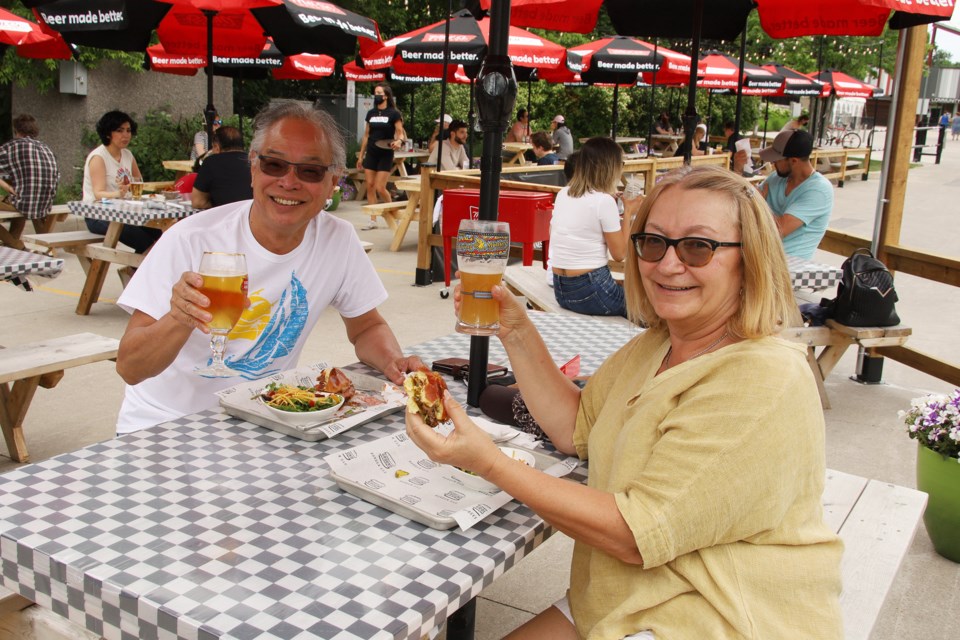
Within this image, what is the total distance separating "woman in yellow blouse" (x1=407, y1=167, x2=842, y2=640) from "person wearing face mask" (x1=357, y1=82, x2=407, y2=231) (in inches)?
491

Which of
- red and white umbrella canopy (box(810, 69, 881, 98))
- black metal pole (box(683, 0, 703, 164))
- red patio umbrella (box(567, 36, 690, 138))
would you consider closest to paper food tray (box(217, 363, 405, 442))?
black metal pole (box(683, 0, 703, 164))

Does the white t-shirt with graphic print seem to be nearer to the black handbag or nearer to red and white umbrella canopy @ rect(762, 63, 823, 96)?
the black handbag

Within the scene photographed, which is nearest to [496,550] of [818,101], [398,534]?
[398,534]

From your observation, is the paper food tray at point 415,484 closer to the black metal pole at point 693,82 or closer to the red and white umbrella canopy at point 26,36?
the black metal pole at point 693,82

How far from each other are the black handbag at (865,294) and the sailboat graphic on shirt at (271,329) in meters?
3.99

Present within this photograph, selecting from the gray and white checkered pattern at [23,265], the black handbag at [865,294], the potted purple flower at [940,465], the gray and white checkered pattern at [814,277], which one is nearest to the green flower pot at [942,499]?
the potted purple flower at [940,465]

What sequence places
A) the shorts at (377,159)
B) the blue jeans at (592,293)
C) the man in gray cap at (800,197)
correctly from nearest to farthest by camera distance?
the blue jeans at (592,293), the man in gray cap at (800,197), the shorts at (377,159)

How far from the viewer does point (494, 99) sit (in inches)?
87.3

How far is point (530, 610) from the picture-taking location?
3.38 meters

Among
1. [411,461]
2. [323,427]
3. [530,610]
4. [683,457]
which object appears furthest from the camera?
[530,610]

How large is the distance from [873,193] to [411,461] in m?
22.3

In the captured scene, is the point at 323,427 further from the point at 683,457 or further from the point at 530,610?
the point at 530,610

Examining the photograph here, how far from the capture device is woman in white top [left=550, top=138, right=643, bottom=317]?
5.88 meters

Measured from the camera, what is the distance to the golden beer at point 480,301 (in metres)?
→ 2.18
